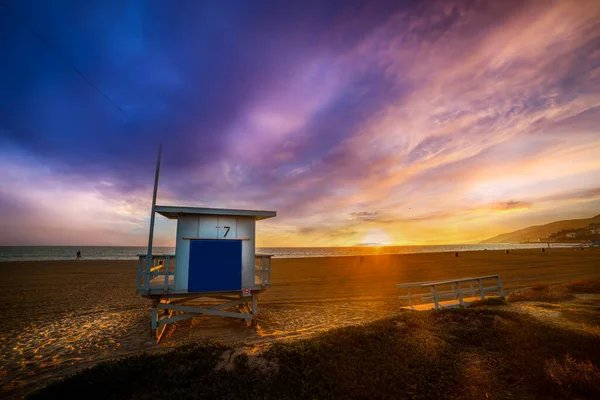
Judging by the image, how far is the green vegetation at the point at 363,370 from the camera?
493 centimetres

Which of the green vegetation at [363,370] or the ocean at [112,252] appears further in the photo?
the ocean at [112,252]

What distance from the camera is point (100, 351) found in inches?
356

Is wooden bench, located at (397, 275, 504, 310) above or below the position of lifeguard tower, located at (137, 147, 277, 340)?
below

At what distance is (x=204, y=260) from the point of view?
10828 mm

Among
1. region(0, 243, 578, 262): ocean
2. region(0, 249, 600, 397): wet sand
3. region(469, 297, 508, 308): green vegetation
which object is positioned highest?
region(0, 243, 578, 262): ocean

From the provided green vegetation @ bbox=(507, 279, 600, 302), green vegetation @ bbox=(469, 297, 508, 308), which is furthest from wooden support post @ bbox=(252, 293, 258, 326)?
green vegetation @ bbox=(507, 279, 600, 302)

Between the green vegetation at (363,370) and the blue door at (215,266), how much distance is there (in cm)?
444

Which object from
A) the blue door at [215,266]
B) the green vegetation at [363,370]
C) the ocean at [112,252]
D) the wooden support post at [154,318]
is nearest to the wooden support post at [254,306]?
the blue door at [215,266]

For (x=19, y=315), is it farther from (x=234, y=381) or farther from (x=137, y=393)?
(x=234, y=381)

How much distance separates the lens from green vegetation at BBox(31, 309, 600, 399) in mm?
4930

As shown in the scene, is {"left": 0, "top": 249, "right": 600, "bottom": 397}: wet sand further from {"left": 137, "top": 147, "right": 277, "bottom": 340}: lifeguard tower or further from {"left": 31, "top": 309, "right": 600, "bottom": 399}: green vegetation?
{"left": 31, "top": 309, "right": 600, "bottom": 399}: green vegetation

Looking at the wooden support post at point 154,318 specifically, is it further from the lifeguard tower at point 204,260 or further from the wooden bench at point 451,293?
the wooden bench at point 451,293

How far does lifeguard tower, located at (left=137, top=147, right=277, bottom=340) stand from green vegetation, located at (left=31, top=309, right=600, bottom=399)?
452cm

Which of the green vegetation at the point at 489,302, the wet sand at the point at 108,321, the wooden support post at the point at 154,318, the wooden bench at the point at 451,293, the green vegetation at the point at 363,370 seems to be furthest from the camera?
the wooden bench at the point at 451,293
